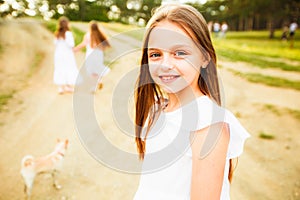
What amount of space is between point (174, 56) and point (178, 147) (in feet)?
1.44

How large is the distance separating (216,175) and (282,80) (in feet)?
26.2

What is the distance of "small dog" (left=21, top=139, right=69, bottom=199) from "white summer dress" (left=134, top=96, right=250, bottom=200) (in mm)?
2112

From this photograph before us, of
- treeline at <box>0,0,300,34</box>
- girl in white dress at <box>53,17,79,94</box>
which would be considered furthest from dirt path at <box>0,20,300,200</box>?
treeline at <box>0,0,300,34</box>

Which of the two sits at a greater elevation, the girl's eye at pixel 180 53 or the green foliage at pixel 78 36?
the girl's eye at pixel 180 53

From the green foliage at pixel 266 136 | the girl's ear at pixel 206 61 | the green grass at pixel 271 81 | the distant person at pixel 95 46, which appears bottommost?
the green grass at pixel 271 81

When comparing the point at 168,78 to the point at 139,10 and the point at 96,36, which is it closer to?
the point at 96,36

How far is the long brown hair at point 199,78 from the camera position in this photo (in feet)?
4.34

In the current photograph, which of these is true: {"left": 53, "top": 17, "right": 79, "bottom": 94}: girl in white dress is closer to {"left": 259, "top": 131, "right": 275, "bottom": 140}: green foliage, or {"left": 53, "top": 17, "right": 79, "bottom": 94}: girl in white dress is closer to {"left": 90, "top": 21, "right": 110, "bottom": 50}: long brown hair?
{"left": 90, "top": 21, "right": 110, "bottom": 50}: long brown hair

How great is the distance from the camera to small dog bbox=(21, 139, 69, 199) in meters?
3.10

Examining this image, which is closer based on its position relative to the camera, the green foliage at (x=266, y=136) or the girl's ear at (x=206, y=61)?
the girl's ear at (x=206, y=61)

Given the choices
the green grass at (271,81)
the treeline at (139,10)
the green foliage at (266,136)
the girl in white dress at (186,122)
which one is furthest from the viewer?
the treeline at (139,10)

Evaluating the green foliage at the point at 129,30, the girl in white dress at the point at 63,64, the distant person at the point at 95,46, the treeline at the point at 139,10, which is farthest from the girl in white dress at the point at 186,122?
the treeline at the point at 139,10

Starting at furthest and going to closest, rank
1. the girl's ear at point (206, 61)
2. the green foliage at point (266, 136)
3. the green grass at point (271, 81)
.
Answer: the green grass at point (271, 81), the green foliage at point (266, 136), the girl's ear at point (206, 61)

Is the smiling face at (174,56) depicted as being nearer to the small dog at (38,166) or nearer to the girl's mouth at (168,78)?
the girl's mouth at (168,78)
